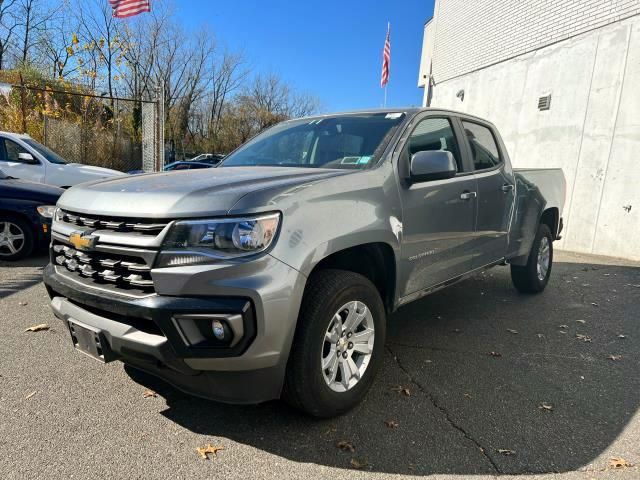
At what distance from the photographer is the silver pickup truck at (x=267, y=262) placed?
6.72 ft

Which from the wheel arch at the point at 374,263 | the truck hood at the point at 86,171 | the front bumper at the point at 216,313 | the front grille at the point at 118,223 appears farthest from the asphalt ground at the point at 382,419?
the truck hood at the point at 86,171

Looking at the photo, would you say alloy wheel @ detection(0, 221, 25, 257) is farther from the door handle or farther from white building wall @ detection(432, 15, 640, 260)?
white building wall @ detection(432, 15, 640, 260)

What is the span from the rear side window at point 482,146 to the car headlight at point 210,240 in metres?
2.57

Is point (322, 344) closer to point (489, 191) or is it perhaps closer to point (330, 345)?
point (330, 345)

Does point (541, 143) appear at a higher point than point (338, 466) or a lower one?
higher

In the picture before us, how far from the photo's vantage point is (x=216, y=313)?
2006 mm

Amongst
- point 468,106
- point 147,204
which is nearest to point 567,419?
point 147,204

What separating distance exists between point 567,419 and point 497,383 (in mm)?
509

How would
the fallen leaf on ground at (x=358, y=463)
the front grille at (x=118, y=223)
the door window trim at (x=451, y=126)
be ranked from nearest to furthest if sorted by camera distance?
the front grille at (x=118, y=223) < the fallen leaf on ground at (x=358, y=463) < the door window trim at (x=451, y=126)

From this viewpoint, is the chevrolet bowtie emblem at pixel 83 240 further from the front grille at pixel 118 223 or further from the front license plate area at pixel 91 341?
the front license plate area at pixel 91 341

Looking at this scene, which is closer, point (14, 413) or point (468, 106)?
point (14, 413)

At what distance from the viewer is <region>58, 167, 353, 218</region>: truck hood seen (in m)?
2.09

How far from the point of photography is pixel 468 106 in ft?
39.8

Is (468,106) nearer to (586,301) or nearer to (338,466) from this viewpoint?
(586,301)
